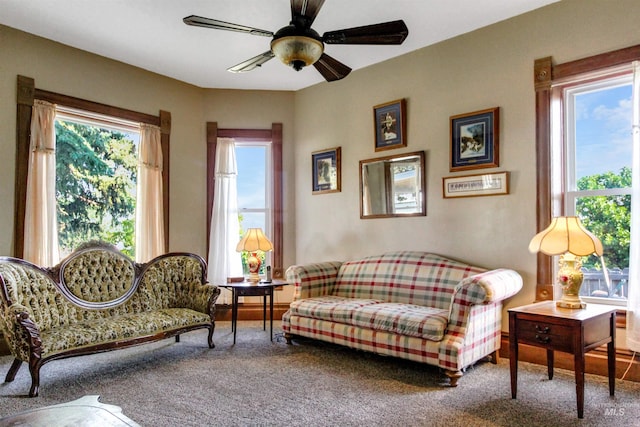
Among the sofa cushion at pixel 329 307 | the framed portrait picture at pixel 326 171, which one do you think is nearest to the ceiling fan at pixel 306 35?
the sofa cushion at pixel 329 307

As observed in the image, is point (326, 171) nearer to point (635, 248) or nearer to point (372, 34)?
point (372, 34)

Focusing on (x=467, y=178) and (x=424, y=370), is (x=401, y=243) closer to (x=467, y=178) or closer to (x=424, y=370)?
(x=467, y=178)

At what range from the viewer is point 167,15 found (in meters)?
3.73

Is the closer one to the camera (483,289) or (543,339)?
(543,339)

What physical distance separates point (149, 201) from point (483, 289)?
3.64m

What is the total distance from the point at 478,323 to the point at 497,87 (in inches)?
81.9

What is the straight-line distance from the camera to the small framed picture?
3.80 metres

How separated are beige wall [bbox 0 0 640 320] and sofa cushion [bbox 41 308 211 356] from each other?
4.05 feet

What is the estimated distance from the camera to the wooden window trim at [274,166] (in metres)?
5.46

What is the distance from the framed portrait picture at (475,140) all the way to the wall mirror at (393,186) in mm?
380

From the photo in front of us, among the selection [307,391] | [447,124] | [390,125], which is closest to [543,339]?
[307,391]

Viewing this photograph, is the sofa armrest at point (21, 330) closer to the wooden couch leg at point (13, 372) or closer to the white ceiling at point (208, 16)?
the wooden couch leg at point (13, 372)

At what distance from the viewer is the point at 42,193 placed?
401cm

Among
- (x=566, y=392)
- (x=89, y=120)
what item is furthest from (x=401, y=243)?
(x=89, y=120)
